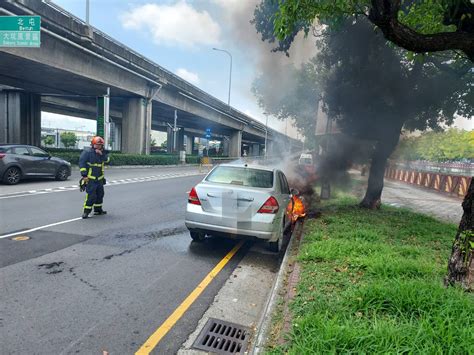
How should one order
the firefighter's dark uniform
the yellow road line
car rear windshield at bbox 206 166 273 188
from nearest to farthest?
the yellow road line
car rear windshield at bbox 206 166 273 188
the firefighter's dark uniform

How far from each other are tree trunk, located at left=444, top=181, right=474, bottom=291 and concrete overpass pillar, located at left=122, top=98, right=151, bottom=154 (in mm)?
25278

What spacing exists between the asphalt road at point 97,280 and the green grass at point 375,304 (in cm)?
114

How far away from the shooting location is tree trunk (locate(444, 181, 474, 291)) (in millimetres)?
3576

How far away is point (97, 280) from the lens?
4.22m

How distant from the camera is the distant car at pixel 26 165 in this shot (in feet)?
40.6

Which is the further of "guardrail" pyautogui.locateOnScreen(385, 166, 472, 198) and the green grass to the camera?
"guardrail" pyautogui.locateOnScreen(385, 166, 472, 198)

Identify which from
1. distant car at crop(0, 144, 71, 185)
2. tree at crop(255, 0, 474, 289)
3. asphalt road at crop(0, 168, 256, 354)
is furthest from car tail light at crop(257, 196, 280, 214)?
distant car at crop(0, 144, 71, 185)

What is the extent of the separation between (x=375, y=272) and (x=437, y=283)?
65cm

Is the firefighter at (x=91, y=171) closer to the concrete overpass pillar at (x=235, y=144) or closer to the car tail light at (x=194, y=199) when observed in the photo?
the car tail light at (x=194, y=199)

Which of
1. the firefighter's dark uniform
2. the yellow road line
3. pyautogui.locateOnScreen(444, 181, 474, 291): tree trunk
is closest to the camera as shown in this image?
the yellow road line

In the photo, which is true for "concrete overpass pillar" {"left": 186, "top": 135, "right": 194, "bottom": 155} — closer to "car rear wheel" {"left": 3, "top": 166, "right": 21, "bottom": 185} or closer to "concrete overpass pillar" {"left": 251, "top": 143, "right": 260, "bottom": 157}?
"concrete overpass pillar" {"left": 251, "top": 143, "right": 260, "bottom": 157}

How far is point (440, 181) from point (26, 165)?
2107 cm

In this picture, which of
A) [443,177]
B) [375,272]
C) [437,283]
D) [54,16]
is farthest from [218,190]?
[443,177]

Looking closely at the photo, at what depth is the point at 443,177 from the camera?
19.9 meters
